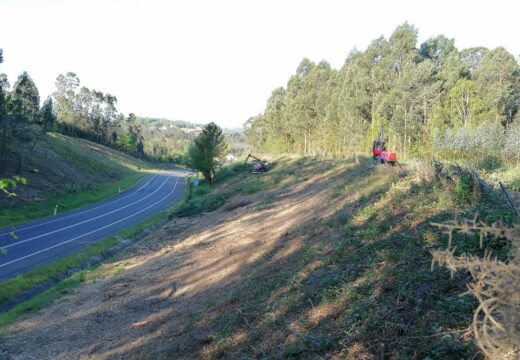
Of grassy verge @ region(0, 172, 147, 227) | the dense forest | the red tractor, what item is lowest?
grassy verge @ region(0, 172, 147, 227)

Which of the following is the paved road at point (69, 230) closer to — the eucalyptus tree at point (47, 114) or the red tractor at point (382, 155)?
the red tractor at point (382, 155)

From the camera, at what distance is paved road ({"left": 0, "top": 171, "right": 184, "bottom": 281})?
23172 mm

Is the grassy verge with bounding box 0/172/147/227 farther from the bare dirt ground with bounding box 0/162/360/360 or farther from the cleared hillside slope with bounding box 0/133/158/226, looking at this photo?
the bare dirt ground with bounding box 0/162/360/360

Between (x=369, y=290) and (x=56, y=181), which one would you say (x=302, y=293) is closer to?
(x=369, y=290)

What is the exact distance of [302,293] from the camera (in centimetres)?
877

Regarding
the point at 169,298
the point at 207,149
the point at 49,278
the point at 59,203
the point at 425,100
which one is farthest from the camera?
the point at 207,149

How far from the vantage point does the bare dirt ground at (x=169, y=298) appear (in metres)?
9.77

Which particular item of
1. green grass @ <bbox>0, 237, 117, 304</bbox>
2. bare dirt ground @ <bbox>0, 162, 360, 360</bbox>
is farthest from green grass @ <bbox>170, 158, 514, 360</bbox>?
green grass @ <bbox>0, 237, 117, 304</bbox>

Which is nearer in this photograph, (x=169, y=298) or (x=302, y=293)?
(x=302, y=293)

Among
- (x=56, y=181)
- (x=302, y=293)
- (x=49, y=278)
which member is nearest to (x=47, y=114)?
(x=56, y=181)

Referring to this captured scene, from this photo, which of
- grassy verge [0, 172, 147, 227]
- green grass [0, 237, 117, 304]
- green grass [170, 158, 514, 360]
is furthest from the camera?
grassy verge [0, 172, 147, 227]

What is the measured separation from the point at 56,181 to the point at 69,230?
717 inches

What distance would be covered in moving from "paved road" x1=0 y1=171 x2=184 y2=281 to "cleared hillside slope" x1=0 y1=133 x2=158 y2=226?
213 centimetres

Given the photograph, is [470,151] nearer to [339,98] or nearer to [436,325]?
[339,98]
